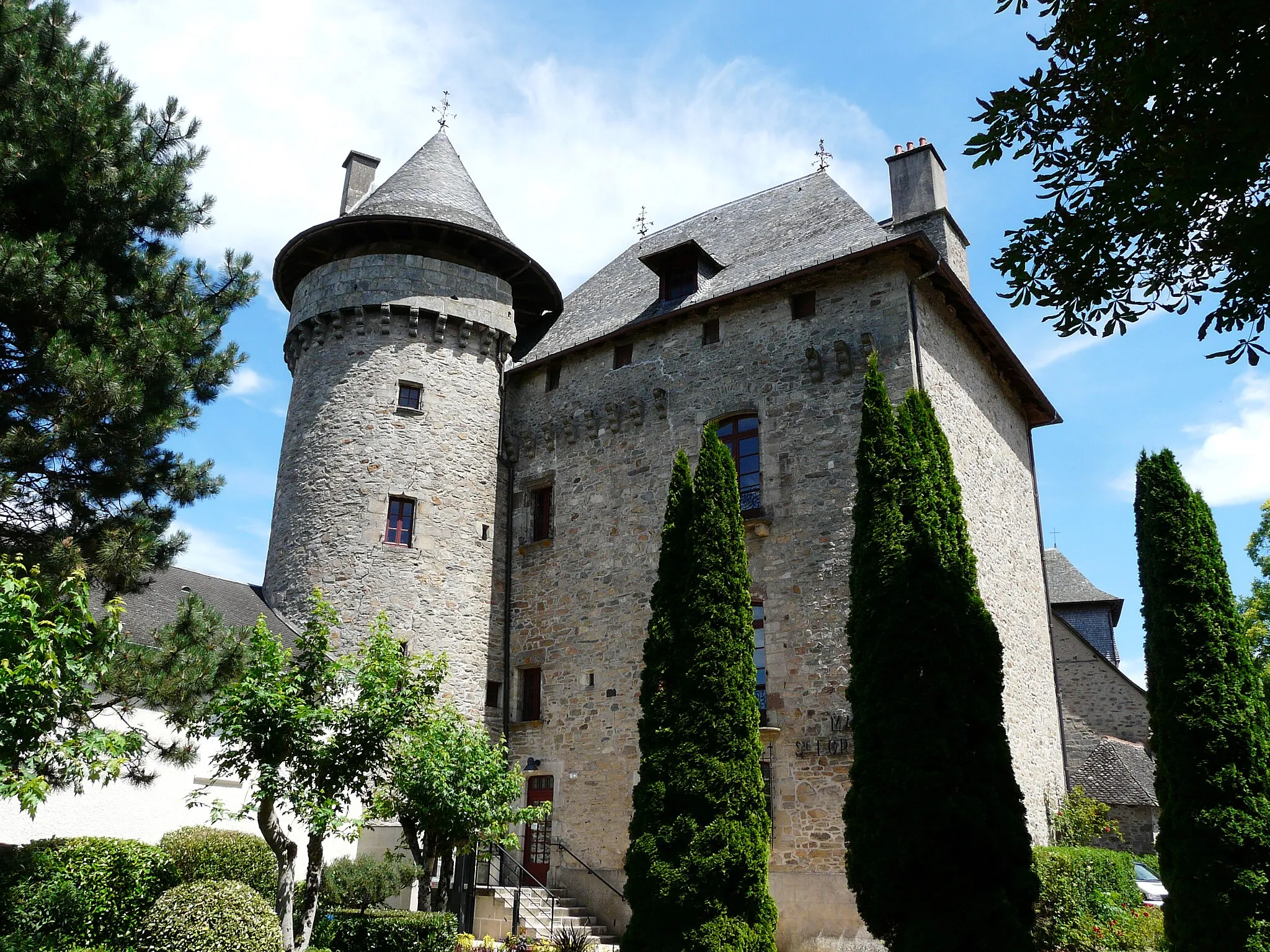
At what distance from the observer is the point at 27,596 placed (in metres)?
7.00

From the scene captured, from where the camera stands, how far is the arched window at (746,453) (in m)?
15.1

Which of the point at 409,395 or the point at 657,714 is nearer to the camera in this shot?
the point at 657,714

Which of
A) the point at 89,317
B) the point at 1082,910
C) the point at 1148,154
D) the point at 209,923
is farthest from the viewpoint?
Result: the point at 1082,910

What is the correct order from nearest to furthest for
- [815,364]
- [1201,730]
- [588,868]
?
[1201,730], [588,868], [815,364]

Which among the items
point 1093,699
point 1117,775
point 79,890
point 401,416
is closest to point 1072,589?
point 1093,699

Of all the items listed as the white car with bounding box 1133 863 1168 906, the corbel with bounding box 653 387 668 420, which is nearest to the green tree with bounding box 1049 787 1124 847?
the white car with bounding box 1133 863 1168 906

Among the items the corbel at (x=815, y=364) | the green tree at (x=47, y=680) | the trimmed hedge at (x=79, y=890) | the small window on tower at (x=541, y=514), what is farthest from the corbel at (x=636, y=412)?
the green tree at (x=47, y=680)

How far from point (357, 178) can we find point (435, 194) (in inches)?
131

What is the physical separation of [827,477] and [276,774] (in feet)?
27.7

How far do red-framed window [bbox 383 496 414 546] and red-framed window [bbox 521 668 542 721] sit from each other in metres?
3.10

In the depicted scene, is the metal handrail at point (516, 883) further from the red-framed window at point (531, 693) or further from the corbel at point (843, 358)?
the corbel at point (843, 358)

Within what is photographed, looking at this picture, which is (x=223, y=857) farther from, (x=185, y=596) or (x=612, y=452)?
(x=612, y=452)

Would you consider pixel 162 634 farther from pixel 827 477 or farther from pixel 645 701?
pixel 827 477

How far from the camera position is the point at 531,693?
16953 millimetres
